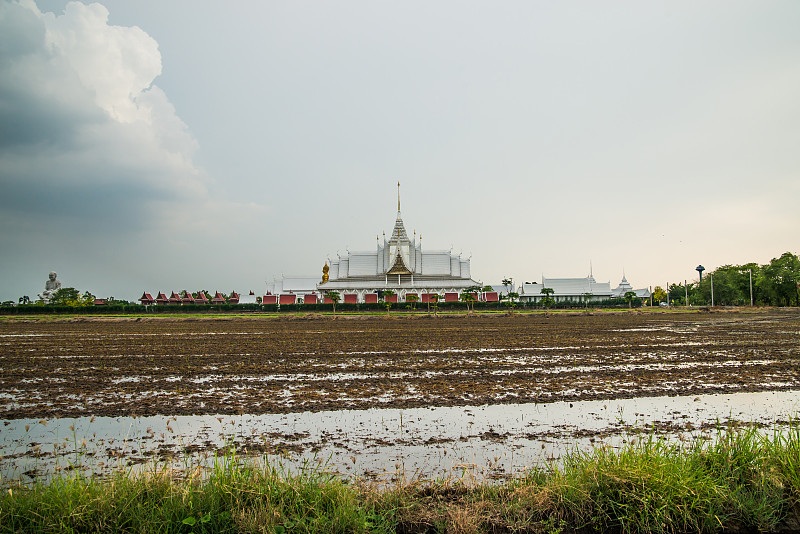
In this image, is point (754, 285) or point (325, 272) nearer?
point (754, 285)

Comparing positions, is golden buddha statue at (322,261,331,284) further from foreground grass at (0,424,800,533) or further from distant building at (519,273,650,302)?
foreground grass at (0,424,800,533)

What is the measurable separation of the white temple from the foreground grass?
62362 mm

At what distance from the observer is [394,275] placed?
7281cm

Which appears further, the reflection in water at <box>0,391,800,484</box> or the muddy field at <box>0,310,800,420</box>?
the muddy field at <box>0,310,800,420</box>

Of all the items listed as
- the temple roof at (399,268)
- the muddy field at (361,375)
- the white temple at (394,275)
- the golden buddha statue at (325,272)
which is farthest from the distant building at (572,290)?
the muddy field at (361,375)

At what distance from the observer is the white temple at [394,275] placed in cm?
6981

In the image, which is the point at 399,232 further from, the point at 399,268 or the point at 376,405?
the point at 376,405

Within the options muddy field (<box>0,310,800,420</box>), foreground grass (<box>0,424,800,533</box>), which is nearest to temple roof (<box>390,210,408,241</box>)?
muddy field (<box>0,310,800,420</box>)

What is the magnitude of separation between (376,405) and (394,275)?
2555 inches

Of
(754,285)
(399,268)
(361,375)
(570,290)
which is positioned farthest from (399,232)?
(361,375)

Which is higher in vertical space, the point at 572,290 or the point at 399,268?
the point at 399,268

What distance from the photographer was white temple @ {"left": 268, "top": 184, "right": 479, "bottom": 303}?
69.8 m

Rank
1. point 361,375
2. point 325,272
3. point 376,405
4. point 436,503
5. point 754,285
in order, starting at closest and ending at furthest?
1. point 436,503
2. point 376,405
3. point 361,375
4. point 754,285
5. point 325,272

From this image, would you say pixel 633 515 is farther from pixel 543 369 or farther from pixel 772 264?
pixel 772 264
